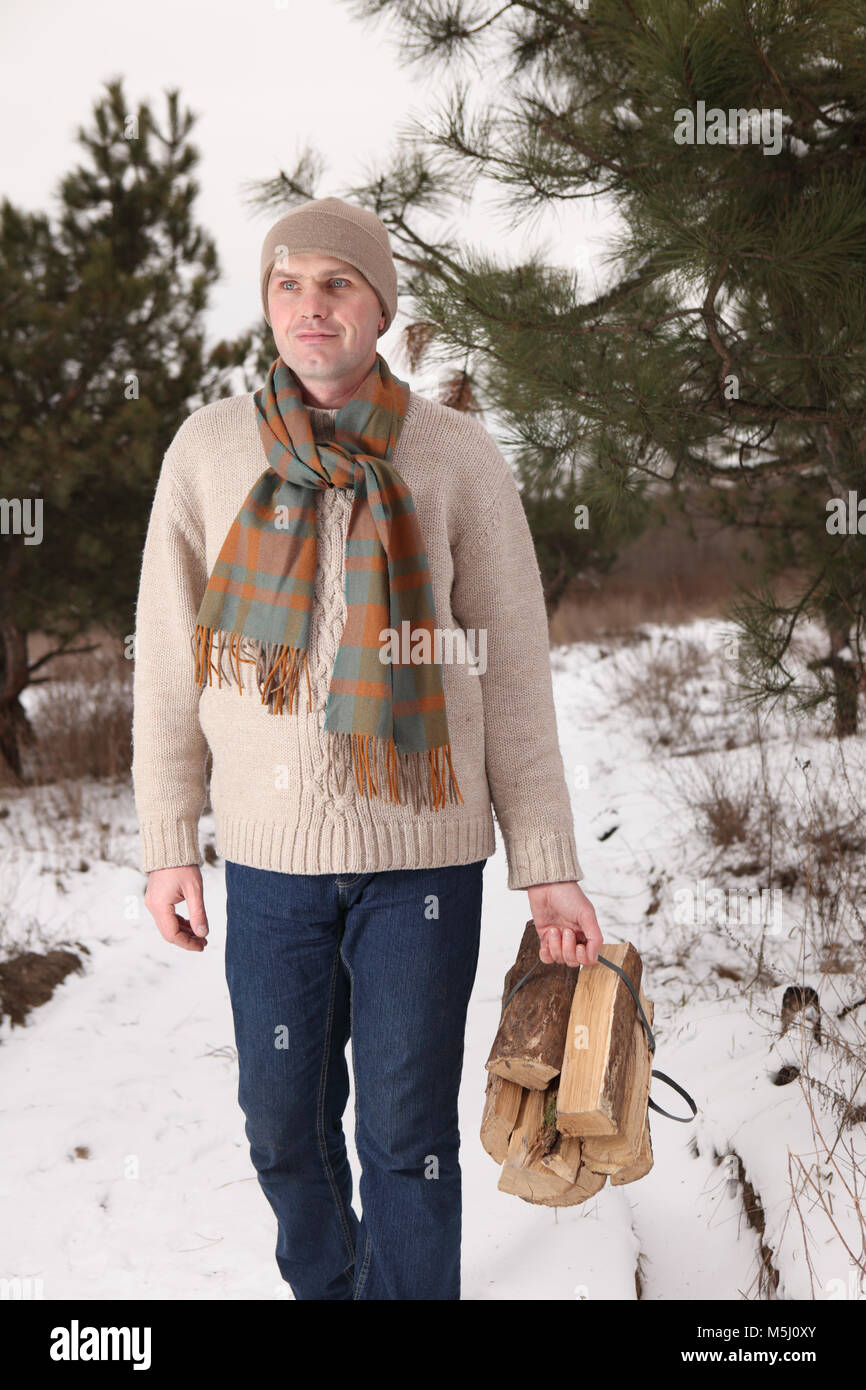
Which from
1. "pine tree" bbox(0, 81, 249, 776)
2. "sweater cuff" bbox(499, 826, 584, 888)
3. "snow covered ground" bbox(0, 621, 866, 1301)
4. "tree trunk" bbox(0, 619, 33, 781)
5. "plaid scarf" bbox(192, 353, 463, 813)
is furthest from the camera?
"tree trunk" bbox(0, 619, 33, 781)

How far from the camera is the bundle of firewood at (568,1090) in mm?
1385

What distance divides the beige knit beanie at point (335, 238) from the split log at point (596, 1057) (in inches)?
40.7

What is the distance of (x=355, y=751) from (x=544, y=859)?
31 cm

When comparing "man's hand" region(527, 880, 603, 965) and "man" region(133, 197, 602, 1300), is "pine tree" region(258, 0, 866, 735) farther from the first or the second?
"man's hand" region(527, 880, 603, 965)

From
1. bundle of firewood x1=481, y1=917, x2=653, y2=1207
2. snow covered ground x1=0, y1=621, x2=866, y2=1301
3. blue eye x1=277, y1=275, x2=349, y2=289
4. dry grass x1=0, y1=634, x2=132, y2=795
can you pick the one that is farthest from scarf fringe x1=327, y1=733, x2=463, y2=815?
dry grass x1=0, y1=634, x2=132, y2=795

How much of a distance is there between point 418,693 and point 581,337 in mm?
1594

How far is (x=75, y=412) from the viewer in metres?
4.53

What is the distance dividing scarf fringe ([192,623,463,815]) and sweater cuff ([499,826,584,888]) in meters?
0.13

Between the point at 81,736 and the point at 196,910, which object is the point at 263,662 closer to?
the point at 196,910

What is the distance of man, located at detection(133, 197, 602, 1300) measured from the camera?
1.35 metres

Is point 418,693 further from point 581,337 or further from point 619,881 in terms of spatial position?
point 619,881

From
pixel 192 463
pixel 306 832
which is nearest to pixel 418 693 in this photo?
pixel 306 832

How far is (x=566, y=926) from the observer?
145 centimetres

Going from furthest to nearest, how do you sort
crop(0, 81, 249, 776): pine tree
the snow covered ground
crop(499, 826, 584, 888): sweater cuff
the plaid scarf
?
1. crop(0, 81, 249, 776): pine tree
2. the snow covered ground
3. crop(499, 826, 584, 888): sweater cuff
4. the plaid scarf
